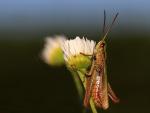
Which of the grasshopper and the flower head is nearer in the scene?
the grasshopper

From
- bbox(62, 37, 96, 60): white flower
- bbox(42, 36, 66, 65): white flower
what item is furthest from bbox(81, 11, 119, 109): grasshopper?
bbox(42, 36, 66, 65): white flower

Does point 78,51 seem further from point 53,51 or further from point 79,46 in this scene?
point 53,51

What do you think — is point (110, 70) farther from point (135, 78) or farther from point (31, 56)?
point (31, 56)

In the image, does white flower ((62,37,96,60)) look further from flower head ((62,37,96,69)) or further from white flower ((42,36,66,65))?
white flower ((42,36,66,65))

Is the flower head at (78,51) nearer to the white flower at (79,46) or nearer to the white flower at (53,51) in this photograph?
the white flower at (79,46)

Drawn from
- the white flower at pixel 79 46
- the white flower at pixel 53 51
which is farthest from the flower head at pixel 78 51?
the white flower at pixel 53 51

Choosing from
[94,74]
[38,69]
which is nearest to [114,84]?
[38,69]

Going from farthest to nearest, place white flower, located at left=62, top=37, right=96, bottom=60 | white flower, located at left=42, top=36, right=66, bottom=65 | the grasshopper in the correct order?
white flower, located at left=42, top=36, right=66, bottom=65, white flower, located at left=62, top=37, right=96, bottom=60, the grasshopper
